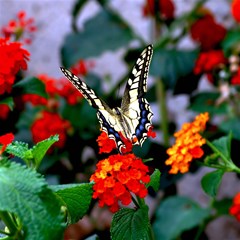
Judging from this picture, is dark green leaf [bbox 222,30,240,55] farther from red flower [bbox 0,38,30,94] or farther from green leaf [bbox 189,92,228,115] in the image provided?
red flower [bbox 0,38,30,94]

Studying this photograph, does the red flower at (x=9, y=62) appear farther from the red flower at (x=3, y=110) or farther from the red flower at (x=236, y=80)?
the red flower at (x=236, y=80)

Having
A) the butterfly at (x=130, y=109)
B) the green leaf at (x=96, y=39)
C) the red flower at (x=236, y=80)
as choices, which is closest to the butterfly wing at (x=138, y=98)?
the butterfly at (x=130, y=109)

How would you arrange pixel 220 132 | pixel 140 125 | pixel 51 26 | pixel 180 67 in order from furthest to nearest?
pixel 51 26 < pixel 180 67 < pixel 220 132 < pixel 140 125

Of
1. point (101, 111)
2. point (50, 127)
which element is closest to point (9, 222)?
point (101, 111)

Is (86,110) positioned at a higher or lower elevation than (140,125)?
higher

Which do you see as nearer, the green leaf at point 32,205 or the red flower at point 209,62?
the green leaf at point 32,205

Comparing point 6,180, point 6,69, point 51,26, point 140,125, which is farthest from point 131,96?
point 51,26

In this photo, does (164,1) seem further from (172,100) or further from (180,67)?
(172,100)

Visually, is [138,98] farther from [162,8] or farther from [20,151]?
[162,8]
